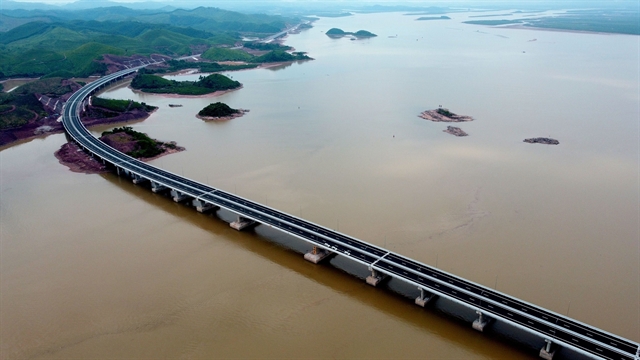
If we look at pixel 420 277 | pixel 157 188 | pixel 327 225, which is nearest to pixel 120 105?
pixel 157 188

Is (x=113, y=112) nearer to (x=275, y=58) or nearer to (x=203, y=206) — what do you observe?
(x=203, y=206)

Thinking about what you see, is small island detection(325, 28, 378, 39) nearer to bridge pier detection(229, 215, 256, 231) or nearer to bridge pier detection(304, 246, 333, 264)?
bridge pier detection(229, 215, 256, 231)

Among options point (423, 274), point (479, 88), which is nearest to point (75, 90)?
point (479, 88)

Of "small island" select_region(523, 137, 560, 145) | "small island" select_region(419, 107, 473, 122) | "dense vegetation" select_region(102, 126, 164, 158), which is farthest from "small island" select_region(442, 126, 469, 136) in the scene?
"dense vegetation" select_region(102, 126, 164, 158)

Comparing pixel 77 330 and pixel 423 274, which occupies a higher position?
pixel 423 274

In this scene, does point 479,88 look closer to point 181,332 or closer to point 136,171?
point 136,171

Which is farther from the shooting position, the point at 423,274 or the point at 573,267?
the point at 573,267
